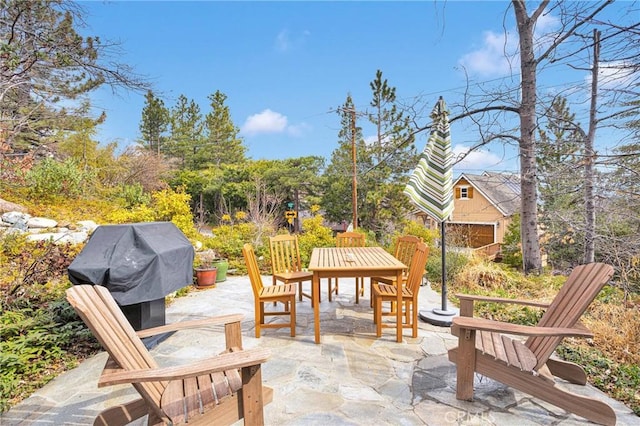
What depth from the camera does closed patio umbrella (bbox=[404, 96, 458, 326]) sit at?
11.2ft

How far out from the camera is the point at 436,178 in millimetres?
3486

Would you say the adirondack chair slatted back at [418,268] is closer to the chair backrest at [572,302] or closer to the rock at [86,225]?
the chair backrest at [572,302]

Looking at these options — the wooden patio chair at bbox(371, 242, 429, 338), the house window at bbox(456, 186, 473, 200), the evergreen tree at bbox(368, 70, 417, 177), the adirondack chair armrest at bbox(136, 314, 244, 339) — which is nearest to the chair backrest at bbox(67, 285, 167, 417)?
the adirondack chair armrest at bbox(136, 314, 244, 339)

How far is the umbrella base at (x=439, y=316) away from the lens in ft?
11.4

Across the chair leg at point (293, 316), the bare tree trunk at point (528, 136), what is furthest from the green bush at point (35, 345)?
the bare tree trunk at point (528, 136)

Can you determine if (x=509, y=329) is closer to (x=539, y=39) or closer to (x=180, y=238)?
(x=180, y=238)

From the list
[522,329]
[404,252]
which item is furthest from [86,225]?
[522,329]

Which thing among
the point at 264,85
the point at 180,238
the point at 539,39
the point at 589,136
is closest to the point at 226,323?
the point at 180,238

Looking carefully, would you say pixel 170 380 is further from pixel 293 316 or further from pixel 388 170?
pixel 388 170

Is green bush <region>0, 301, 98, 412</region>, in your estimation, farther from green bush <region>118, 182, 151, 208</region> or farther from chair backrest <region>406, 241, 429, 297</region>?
green bush <region>118, 182, 151, 208</region>

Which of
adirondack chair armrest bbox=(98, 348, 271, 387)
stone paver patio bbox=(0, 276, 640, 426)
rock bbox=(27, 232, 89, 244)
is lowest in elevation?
stone paver patio bbox=(0, 276, 640, 426)

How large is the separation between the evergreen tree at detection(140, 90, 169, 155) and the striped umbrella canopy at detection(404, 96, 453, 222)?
21.5 m

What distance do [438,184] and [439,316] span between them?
5.08ft

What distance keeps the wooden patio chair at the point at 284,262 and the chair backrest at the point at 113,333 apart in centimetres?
228
